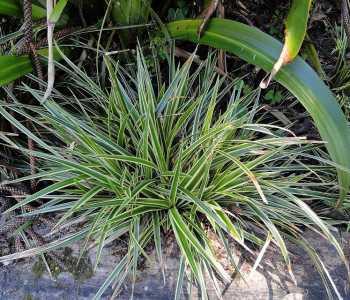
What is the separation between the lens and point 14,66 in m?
0.77

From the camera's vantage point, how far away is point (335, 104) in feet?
2.25

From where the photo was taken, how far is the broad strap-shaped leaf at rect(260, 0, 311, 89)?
0.64m

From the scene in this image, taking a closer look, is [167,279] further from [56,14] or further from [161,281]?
[56,14]

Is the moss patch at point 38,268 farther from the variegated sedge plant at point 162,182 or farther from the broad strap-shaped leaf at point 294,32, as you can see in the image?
the broad strap-shaped leaf at point 294,32

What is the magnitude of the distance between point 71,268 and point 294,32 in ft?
→ 2.75

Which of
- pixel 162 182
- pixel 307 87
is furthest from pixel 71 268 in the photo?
pixel 307 87

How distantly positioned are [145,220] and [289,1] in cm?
91

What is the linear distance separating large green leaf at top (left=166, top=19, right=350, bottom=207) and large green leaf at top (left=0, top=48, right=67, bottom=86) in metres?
0.55

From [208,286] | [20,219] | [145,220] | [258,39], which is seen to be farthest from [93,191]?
[258,39]

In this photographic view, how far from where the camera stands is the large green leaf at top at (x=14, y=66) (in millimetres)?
737

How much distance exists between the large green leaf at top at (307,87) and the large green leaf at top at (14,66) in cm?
55

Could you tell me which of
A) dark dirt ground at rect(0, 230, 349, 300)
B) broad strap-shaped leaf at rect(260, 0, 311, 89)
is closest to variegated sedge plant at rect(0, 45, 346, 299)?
dark dirt ground at rect(0, 230, 349, 300)

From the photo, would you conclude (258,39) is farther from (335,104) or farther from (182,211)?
(182,211)

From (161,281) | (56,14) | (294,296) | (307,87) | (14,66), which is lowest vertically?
(161,281)
